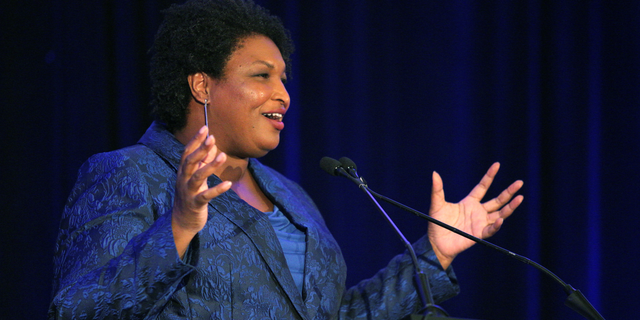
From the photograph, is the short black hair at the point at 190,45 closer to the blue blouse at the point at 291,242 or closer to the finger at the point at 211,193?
the blue blouse at the point at 291,242

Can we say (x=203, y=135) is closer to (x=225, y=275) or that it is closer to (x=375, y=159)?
(x=225, y=275)

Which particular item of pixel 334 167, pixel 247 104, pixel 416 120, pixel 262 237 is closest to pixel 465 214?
pixel 334 167

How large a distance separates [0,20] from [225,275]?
1764 millimetres

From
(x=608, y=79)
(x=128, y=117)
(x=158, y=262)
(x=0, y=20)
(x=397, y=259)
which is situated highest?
(x=0, y=20)

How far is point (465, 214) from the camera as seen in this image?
1.65 metres

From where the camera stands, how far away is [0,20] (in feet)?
7.69

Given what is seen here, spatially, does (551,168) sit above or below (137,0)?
below

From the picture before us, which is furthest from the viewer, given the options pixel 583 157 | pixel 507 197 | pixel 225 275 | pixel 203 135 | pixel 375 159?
pixel 375 159

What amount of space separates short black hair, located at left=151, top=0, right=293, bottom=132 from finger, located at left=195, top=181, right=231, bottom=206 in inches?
28.1

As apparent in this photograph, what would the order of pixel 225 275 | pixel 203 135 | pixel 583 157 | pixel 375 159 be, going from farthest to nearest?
1. pixel 375 159
2. pixel 583 157
3. pixel 225 275
4. pixel 203 135

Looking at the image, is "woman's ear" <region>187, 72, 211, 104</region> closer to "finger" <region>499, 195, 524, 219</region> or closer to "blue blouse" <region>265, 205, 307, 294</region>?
"blue blouse" <region>265, 205, 307, 294</region>

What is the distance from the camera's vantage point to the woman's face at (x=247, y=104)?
163 centimetres

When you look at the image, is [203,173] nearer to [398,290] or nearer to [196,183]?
[196,183]

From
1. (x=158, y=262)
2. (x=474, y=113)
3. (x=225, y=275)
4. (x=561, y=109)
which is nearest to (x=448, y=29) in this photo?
(x=474, y=113)
